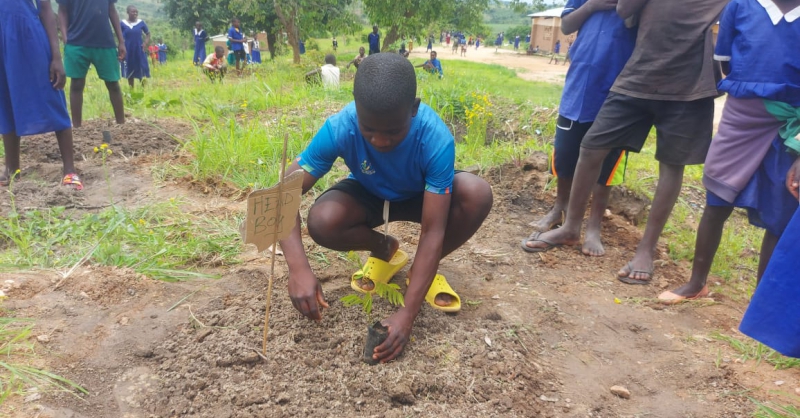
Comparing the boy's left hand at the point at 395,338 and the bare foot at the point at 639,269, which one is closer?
the boy's left hand at the point at 395,338

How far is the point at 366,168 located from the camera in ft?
6.30

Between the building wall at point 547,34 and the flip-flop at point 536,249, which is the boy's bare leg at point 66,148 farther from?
the building wall at point 547,34

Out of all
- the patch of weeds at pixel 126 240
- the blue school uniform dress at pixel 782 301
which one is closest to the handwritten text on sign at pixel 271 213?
the patch of weeds at pixel 126 240

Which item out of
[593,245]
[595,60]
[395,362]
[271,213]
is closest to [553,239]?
[593,245]

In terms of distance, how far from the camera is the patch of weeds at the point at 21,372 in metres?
1.45

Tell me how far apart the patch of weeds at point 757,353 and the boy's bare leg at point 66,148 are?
3.68 meters

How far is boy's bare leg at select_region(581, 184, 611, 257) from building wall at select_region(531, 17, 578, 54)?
28820 mm

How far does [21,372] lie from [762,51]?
2.66m

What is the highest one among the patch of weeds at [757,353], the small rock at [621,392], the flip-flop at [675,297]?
the flip-flop at [675,297]

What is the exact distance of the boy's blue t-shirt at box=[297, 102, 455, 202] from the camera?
5.74 feet

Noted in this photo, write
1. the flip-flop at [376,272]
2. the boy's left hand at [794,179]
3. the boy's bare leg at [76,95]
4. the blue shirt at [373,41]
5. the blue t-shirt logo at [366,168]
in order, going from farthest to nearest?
the blue shirt at [373,41] < the boy's bare leg at [76,95] < the flip-flop at [376,272] < the blue t-shirt logo at [366,168] < the boy's left hand at [794,179]

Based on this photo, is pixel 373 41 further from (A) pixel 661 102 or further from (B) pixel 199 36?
(A) pixel 661 102

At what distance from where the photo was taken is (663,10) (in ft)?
7.40

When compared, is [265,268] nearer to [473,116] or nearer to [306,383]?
[306,383]
